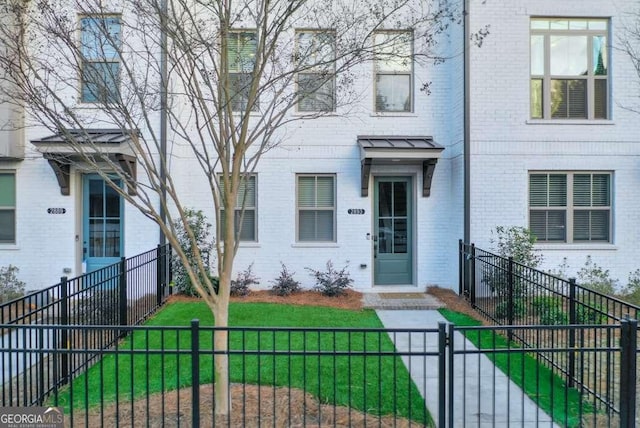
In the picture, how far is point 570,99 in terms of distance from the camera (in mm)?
10055

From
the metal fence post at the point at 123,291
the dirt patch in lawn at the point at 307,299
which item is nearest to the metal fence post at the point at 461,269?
the dirt patch in lawn at the point at 307,299

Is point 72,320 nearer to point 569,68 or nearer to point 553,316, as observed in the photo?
point 553,316

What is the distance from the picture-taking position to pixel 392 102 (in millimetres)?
10453

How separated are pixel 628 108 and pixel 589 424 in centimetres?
807

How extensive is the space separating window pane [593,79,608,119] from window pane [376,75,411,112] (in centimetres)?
397

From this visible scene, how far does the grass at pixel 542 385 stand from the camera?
402cm

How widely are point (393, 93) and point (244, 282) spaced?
210 inches

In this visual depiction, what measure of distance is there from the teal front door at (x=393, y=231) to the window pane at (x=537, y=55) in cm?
352

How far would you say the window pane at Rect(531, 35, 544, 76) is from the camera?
32.6 ft

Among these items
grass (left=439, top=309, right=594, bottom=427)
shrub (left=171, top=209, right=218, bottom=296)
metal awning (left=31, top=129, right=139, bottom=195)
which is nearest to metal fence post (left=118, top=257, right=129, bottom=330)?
metal awning (left=31, top=129, right=139, bottom=195)

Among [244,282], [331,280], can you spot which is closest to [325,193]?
[331,280]

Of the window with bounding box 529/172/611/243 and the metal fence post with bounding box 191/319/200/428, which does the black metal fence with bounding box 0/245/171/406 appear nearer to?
the metal fence post with bounding box 191/319/200/428

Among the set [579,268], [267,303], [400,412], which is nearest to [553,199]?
[579,268]

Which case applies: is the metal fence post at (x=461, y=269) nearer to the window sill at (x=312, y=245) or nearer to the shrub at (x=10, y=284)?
the window sill at (x=312, y=245)
